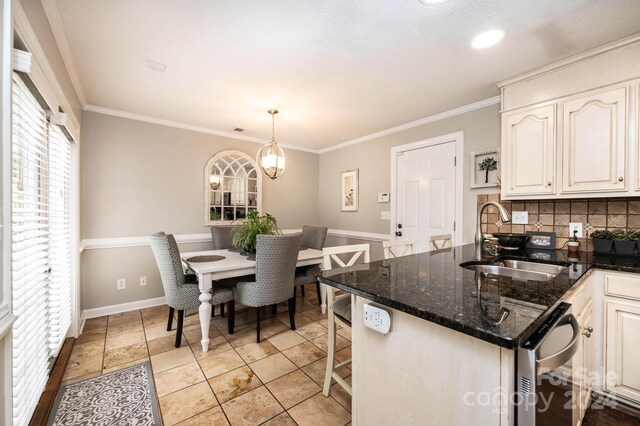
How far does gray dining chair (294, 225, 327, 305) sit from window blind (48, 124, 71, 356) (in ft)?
6.19

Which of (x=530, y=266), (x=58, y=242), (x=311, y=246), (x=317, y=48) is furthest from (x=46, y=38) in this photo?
(x=530, y=266)

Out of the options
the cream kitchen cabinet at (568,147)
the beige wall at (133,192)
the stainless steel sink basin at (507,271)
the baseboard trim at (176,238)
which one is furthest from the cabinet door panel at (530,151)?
the beige wall at (133,192)

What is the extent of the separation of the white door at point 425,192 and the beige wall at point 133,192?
253cm

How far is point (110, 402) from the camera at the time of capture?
1.64m

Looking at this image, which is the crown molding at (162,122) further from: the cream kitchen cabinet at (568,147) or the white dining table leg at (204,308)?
the cream kitchen cabinet at (568,147)

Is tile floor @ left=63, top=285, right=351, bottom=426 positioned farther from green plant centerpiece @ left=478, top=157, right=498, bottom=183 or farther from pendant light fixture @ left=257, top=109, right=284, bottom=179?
green plant centerpiece @ left=478, top=157, right=498, bottom=183

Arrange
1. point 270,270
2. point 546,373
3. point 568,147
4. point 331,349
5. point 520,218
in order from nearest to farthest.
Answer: point 546,373, point 331,349, point 568,147, point 270,270, point 520,218

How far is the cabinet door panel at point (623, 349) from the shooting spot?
1.53 m

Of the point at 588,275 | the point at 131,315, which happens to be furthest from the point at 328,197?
the point at 588,275

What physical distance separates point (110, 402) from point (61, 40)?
233 centimetres

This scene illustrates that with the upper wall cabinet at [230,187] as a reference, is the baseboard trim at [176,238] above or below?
below

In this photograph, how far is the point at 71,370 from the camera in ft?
6.44

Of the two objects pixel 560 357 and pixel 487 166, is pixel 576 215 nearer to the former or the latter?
pixel 487 166

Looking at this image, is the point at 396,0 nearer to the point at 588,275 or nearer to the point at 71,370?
the point at 588,275
